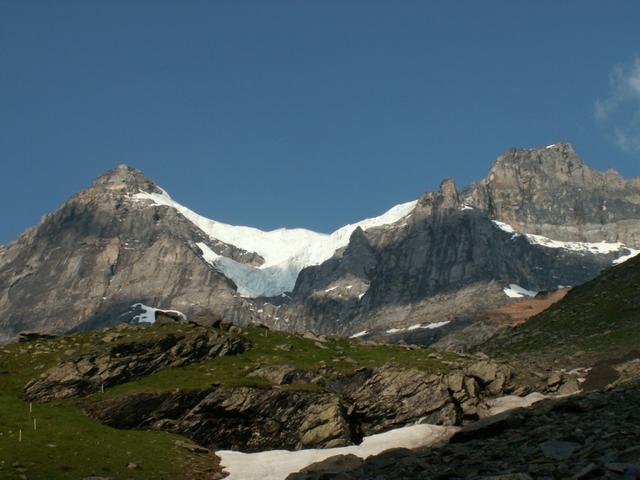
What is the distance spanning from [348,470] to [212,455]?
45.9 feet

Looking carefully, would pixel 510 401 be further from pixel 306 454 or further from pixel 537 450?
pixel 537 450

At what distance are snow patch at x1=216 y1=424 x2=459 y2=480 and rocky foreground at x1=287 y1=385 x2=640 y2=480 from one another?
14.4 feet

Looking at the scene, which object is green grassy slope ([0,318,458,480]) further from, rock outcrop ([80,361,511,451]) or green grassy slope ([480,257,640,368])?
green grassy slope ([480,257,640,368])

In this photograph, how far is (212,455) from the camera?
5050 cm

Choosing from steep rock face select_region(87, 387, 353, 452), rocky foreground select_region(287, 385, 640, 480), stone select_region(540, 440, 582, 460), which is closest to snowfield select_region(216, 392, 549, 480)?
steep rock face select_region(87, 387, 353, 452)

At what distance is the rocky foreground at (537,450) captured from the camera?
86.2 ft

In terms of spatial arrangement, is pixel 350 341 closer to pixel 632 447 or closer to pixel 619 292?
pixel 619 292

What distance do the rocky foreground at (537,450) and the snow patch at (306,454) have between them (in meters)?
4.39

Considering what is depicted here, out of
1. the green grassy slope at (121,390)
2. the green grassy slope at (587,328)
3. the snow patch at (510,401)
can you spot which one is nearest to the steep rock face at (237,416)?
the green grassy slope at (121,390)

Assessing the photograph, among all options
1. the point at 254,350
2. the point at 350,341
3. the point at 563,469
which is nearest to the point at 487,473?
the point at 563,469

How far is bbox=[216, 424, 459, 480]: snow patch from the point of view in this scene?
4697cm

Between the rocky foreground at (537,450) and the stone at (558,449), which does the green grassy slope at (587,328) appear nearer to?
the rocky foreground at (537,450)

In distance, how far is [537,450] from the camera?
102 feet

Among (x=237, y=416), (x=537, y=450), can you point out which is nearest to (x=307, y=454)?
(x=237, y=416)
